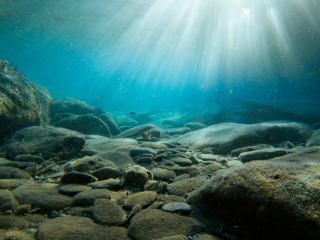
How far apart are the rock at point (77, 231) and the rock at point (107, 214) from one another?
6cm

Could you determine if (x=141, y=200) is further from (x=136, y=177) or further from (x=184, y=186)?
(x=184, y=186)

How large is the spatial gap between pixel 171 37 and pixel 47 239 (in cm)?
3339

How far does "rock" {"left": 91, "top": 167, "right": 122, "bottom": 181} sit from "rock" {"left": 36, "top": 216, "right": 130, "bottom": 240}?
112 cm

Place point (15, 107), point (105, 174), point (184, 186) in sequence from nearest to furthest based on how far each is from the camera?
point (184, 186), point (105, 174), point (15, 107)

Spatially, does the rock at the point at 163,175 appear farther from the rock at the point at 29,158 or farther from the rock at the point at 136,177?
the rock at the point at 29,158

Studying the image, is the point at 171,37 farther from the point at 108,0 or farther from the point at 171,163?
the point at 171,163

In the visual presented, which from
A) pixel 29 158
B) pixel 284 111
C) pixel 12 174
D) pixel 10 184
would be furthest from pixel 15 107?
pixel 284 111

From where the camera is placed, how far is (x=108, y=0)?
690 inches

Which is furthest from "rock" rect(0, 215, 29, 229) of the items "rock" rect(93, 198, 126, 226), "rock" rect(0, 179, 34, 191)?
"rock" rect(0, 179, 34, 191)

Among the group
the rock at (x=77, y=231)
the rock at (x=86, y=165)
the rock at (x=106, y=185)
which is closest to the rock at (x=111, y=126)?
the rock at (x=86, y=165)

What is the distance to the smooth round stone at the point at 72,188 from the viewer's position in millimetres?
2129

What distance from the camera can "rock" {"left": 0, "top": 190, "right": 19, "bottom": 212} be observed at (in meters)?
1.75

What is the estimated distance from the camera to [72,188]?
2.23 metres

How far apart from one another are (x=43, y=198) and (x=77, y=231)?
1.00 meters
